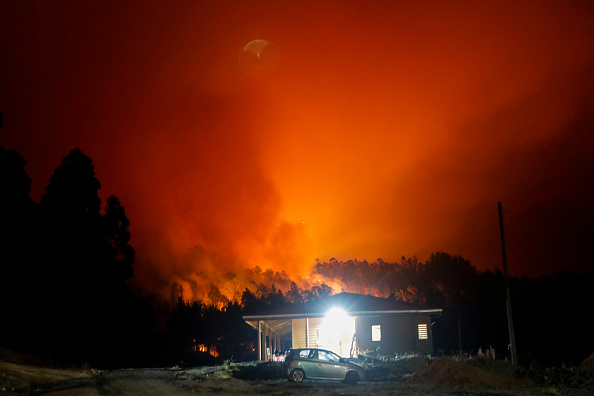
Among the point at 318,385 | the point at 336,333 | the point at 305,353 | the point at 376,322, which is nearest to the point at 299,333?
the point at 336,333

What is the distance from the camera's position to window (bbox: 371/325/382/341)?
36312 millimetres

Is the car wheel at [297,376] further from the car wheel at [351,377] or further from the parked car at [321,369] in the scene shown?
the car wheel at [351,377]

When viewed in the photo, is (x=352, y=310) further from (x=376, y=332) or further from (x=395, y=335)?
(x=395, y=335)

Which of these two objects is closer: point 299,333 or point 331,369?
point 331,369

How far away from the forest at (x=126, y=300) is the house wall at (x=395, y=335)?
2448 millimetres

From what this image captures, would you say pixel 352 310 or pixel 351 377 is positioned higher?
pixel 352 310

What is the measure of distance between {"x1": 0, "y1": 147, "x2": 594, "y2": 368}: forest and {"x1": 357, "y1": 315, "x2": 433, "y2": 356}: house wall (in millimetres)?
2448

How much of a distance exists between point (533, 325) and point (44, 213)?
54213 mm

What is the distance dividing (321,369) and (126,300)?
2719cm

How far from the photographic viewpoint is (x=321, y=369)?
24.0 m

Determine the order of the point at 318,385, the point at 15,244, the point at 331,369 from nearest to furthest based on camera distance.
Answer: the point at 318,385 → the point at 331,369 → the point at 15,244

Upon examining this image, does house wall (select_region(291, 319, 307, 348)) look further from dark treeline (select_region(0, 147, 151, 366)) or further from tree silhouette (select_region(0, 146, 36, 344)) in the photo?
tree silhouette (select_region(0, 146, 36, 344))

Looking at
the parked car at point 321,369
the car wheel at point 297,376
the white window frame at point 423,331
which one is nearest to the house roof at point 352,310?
the white window frame at point 423,331

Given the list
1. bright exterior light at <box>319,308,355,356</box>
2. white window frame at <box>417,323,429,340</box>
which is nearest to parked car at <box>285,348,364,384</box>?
white window frame at <box>417,323,429,340</box>
